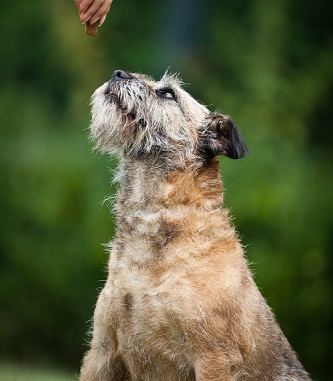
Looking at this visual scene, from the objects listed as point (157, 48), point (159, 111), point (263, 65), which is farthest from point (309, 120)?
point (159, 111)

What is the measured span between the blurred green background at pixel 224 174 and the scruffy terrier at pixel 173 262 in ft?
8.95

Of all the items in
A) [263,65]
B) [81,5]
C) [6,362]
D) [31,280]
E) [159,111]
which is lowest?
[6,362]

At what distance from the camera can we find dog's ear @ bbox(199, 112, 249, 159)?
6.94 metres

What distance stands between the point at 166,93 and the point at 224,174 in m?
5.64

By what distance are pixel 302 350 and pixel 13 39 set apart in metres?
11.0

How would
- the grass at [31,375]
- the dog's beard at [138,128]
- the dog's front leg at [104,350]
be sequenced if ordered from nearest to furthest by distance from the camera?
the dog's front leg at [104,350], the dog's beard at [138,128], the grass at [31,375]

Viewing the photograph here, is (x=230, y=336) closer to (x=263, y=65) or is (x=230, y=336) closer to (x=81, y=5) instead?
(x=81, y=5)

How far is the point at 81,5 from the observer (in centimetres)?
650

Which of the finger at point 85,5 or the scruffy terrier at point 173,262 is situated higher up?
the finger at point 85,5

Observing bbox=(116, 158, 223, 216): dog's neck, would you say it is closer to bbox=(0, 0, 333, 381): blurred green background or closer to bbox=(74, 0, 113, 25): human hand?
bbox=(74, 0, 113, 25): human hand

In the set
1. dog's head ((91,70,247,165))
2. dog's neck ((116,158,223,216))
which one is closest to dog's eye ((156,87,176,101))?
dog's head ((91,70,247,165))

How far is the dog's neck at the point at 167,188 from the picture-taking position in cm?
671

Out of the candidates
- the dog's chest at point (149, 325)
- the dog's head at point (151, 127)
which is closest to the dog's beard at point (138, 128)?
the dog's head at point (151, 127)

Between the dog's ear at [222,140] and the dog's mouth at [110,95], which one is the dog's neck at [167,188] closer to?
the dog's ear at [222,140]
